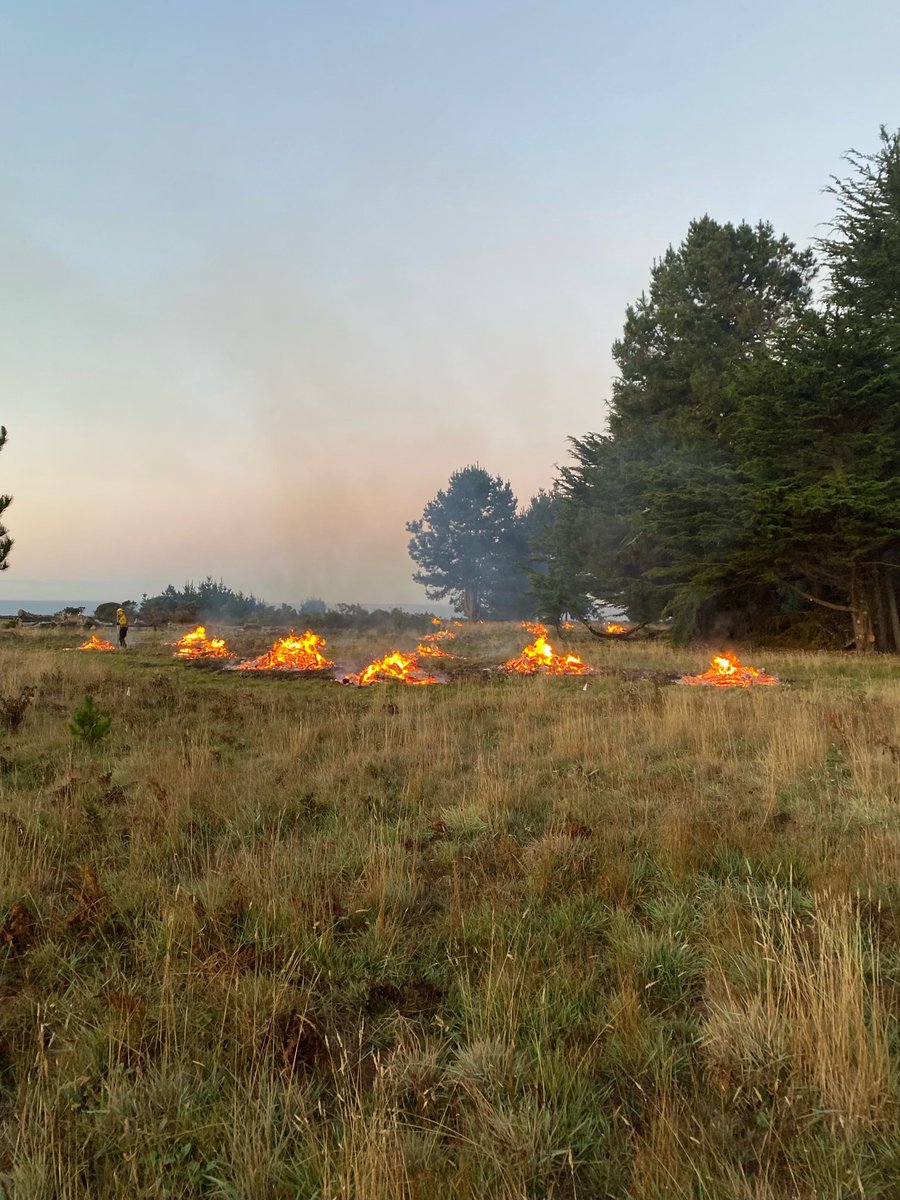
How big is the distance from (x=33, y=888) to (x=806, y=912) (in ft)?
14.4

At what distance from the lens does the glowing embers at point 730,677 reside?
1223 cm

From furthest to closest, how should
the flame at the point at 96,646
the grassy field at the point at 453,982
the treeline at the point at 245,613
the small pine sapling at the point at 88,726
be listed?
the treeline at the point at 245,613 → the flame at the point at 96,646 → the small pine sapling at the point at 88,726 → the grassy field at the point at 453,982

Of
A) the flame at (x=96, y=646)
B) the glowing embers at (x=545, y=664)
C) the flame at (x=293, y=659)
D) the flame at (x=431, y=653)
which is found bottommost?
the glowing embers at (x=545, y=664)

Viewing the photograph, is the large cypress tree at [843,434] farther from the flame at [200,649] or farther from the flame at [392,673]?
the flame at [200,649]

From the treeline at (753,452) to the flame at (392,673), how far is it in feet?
26.4

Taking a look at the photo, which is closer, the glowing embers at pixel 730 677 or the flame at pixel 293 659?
the glowing embers at pixel 730 677

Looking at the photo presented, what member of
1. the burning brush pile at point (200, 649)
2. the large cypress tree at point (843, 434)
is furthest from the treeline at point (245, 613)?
the large cypress tree at point (843, 434)

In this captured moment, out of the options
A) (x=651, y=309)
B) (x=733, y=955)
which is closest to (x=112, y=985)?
(x=733, y=955)

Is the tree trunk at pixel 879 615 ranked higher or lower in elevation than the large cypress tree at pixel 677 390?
lower

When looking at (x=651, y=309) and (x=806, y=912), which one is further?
(x=651, y=309)

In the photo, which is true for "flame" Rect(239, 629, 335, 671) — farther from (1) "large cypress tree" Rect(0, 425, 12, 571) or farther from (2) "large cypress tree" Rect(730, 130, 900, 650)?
(2) "large cypress tree" Rect(730, 130, 900, 650)

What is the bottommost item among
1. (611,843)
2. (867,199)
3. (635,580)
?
(611,843)

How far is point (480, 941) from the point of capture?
2.92 m

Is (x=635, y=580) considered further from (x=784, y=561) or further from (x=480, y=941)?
(x=480, y=941)
